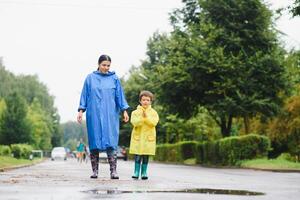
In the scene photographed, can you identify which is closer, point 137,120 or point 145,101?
point 137,120

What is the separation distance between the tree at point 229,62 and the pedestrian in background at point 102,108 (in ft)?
68.6

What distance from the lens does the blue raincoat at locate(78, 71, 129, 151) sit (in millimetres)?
9836

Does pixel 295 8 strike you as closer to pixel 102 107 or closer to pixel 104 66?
pixel 104 66

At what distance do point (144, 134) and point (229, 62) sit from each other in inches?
824

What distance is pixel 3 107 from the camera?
276ft

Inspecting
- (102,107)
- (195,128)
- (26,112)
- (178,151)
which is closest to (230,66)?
(178,151)

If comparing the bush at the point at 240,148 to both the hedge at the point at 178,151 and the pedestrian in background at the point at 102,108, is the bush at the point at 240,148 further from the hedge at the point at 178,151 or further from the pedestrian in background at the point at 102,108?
the pedestrian in background at the point at 102,108

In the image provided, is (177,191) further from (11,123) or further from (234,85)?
(11,123)

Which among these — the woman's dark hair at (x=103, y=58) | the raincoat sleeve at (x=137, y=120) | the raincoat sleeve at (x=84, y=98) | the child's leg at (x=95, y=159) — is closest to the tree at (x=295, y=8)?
the raincoat sleeve at (x=137, y=120)

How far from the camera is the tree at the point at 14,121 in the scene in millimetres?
81938

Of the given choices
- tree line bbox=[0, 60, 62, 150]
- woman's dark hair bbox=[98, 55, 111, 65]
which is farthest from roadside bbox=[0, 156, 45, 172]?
tree line bbox=[0, 60, 62, 150]

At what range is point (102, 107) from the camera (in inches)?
392

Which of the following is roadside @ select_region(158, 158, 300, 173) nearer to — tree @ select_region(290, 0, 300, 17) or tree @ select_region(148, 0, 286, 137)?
→ tree @ select_region(148, 0, 286, 137)

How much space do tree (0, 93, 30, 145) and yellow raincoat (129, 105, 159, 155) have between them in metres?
73.0
